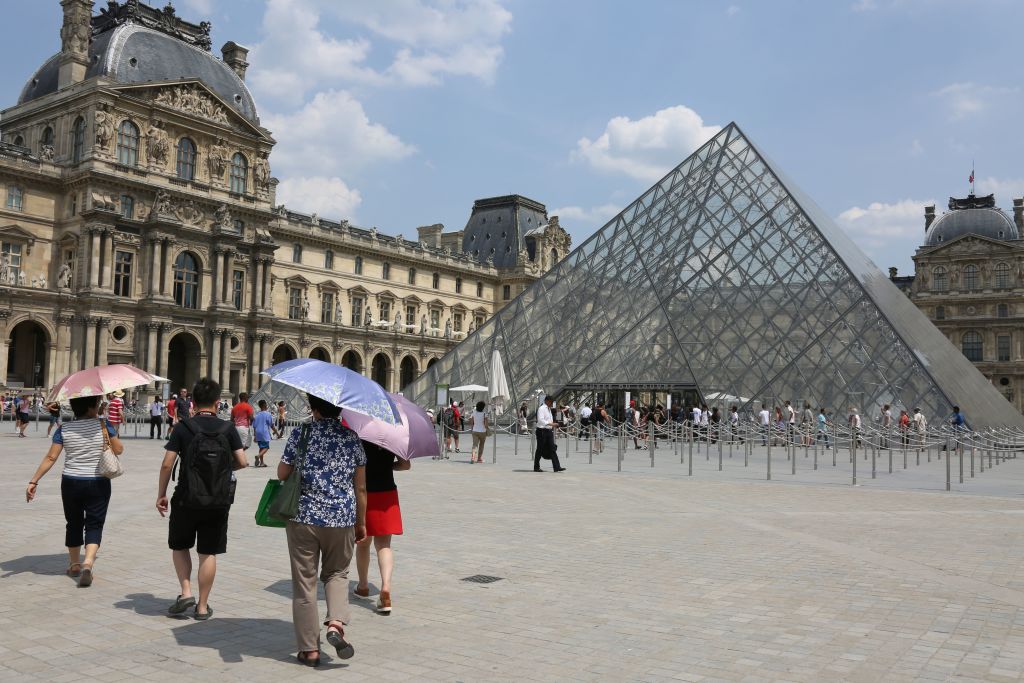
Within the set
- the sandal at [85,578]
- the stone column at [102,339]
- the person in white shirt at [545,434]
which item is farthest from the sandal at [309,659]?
the stone column at [102,339]

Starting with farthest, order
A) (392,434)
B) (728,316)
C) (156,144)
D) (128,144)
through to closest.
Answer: (156,144) < (128,144) < (728,316) < (392,434)

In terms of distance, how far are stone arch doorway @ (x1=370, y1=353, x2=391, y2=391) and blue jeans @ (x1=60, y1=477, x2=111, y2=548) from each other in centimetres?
5276

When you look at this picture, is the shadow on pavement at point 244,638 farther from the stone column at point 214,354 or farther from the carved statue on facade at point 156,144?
the carved statue on facade at point 156,144

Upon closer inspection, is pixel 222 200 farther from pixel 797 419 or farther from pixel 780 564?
pixel 780 564

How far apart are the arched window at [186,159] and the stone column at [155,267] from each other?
160 inches

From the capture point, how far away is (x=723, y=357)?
2488 centimetres

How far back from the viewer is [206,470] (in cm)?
541

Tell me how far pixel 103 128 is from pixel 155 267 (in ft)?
22.0

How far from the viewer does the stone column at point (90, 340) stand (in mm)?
39031

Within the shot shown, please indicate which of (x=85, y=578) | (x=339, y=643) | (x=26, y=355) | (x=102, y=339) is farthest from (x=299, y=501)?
(x=26, y=355)

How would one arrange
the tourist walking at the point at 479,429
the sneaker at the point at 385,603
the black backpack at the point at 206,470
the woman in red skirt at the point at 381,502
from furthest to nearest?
the tourist walking at the point at 479,429 → the woman in red skirt at the point at 381,502 → the sneaker at the point at 385,603 → the black backpack at the point at 206,470

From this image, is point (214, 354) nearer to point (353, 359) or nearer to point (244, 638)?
point (353, 359)

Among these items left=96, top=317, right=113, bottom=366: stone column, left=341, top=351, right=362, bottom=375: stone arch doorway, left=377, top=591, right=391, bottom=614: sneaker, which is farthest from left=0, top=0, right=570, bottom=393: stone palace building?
left=377, top=591, right=391, bottom=614: sneaker

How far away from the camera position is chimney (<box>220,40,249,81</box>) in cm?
5209
